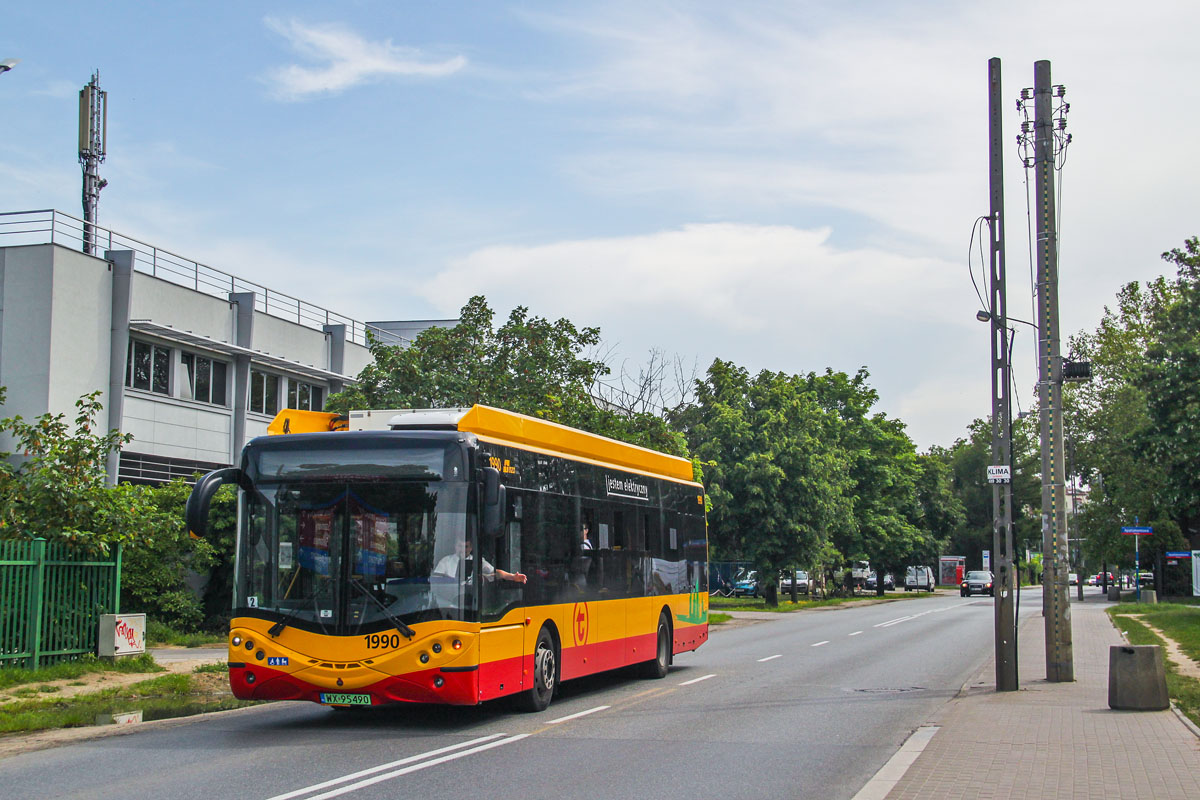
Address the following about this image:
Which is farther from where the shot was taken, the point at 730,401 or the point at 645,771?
the point at 730,401

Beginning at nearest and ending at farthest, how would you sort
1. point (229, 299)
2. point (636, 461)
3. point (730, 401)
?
point (636, 461), point (229, 299), point (730, 401)

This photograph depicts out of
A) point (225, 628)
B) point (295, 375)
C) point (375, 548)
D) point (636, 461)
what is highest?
point (295, 375)

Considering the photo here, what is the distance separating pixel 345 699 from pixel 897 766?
509cm

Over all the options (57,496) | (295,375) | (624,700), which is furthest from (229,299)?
(624,700)

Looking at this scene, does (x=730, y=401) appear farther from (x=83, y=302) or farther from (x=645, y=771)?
(x=645, y=771)

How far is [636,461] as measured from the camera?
17.0m

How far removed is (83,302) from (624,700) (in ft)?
63.5

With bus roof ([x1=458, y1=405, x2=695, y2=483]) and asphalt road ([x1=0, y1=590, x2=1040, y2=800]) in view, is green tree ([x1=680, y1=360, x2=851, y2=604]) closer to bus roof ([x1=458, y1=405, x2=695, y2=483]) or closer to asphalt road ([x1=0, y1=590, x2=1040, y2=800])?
bus roof ([x1=458, y1=405, x2=695, y2=483])

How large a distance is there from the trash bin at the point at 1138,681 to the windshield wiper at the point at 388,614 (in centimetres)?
756

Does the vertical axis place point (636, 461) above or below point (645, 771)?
above

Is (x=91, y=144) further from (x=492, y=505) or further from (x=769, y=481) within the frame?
(x=492, y=505)

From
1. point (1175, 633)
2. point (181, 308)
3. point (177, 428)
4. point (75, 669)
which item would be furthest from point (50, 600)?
point (1175, 633)

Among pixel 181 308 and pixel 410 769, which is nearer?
pixel 410 769

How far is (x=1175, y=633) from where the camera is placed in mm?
29688
